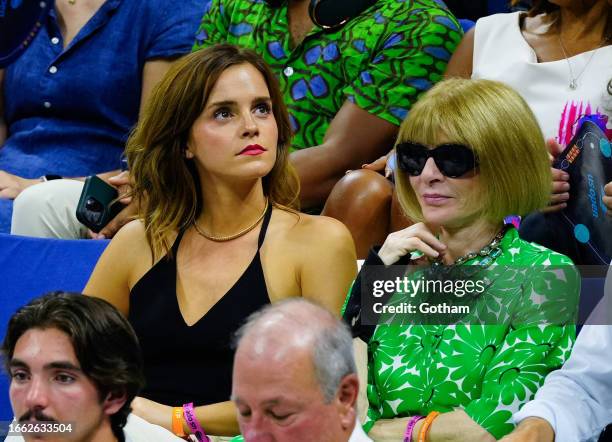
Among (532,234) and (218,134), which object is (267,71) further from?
(532,234)

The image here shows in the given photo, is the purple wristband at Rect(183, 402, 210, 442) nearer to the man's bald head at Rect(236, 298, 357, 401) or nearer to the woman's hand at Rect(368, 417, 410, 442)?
the woman's hand at Rect(368, 417, 410, 442)

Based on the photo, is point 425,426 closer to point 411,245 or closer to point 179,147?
point 411,245

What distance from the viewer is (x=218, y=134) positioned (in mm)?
2689

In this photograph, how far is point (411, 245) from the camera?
2367 millimetres

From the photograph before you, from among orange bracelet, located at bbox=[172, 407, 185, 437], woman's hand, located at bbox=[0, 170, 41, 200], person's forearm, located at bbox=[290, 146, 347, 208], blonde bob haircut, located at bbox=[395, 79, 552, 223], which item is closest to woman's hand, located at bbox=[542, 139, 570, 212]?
blonde bob haircut, located at bbox=[395, 79, 552, 223]

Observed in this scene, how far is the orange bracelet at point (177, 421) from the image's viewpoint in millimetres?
2494

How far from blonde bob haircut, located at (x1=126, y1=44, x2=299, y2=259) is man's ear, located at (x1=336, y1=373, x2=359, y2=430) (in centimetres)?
105

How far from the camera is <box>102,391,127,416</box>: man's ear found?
202 cm

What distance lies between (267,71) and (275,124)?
155 mm

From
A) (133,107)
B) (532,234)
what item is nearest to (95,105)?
(133,107)

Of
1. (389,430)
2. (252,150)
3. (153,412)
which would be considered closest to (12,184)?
(252,150)

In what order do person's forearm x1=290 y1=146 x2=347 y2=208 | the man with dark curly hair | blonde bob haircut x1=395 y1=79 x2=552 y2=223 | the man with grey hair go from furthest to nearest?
person's forearm x1=290 y1=146 x2=347 y2=208 → blonde bob haircut x1=395 y1=79 x2=552 y2=223 → the man with dark curly hair → the man with grey hair

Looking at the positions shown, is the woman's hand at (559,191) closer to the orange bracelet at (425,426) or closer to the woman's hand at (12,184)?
the orange bracelet at (425,426)

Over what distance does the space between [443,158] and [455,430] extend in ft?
1.87
